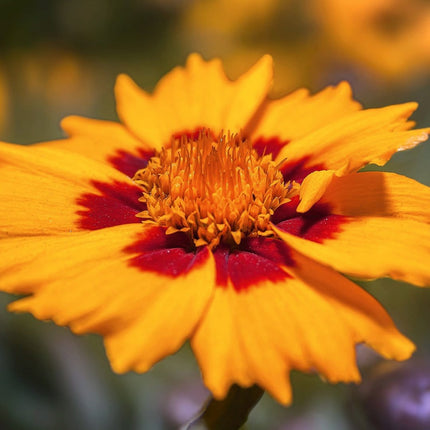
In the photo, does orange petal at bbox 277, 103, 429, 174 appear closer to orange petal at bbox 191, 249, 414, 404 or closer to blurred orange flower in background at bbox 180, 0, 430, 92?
orange petal at bbox 191, 249, 414, 404

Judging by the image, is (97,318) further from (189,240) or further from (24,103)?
(24,103)

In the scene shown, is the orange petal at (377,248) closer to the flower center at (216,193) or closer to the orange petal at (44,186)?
the flower center at (216,193)

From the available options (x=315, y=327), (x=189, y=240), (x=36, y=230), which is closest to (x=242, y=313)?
(x=315, y=327)

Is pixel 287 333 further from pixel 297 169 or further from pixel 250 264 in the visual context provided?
pixel 297 169

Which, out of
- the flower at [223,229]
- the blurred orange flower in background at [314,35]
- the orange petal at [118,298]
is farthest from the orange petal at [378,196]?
the blurred orange flower in background at [314,35]

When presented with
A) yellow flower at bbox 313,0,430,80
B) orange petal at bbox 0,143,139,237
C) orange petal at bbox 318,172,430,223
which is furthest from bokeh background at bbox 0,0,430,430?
orange petal at bbox 0,143,139,237

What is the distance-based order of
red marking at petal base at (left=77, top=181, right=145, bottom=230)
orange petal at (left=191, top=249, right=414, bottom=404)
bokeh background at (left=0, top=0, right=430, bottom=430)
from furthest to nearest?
bokeh background at (left=0, top=0, right=430, bottom=430), red marking at petal base at (left=77, top=181, right=145, bottom=230), orange petal at (left=191, top=249, right=414, bottom=404)

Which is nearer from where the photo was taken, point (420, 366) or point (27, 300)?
point (27, 300)
